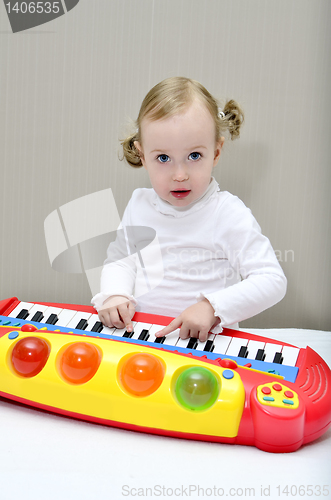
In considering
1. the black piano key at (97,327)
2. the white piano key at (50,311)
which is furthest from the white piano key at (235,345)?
the white piano key at (50,311)

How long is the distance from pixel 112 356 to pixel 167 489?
0.20 metres

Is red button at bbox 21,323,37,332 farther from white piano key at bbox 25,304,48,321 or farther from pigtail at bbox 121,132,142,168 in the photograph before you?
pigtail at bbox 121,132,142,168

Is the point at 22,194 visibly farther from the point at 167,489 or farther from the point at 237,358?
the point at 167,489

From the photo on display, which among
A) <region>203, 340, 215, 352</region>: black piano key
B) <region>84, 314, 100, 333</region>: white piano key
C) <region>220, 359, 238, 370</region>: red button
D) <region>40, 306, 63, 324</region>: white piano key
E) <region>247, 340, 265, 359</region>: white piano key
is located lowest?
<region>40, 306, 63, 324</region>: white piano key

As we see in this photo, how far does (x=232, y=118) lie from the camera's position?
1039mm

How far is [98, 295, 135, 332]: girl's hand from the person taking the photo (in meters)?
0.88

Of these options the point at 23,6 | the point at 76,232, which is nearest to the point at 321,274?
the point at 76,232

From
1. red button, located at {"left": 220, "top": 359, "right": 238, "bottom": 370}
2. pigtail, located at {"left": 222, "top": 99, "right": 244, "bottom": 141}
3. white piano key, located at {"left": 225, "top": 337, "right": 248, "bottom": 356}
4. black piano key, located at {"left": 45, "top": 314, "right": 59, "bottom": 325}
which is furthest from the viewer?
pigtail, located at {"left": 222, "top": 99, "right": 244, "bottom": 141}

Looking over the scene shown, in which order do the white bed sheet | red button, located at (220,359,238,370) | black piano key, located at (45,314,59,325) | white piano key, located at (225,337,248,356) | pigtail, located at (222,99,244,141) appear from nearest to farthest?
1. the white bed sheet
2. red button, located at (220,359,238,370)
3. white piano key, located at (225,337,248,356)
4. black piano key, located at (45,314,59,325)
5. pigtail, located at (222,99,244,141)

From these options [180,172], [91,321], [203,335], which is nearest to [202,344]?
[203,335]

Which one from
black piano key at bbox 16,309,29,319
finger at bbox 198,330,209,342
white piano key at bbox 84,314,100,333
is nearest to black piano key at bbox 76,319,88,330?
white piano key at bbox 84,314,100,333

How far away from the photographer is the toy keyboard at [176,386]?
2.09 ft

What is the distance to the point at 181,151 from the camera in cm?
91

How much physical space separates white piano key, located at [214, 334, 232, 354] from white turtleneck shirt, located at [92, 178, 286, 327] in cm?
10
